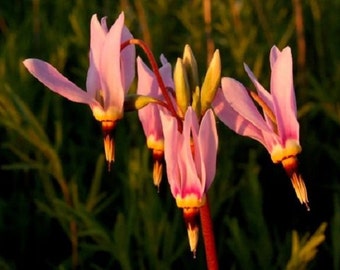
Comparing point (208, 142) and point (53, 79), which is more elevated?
point (53, 79)

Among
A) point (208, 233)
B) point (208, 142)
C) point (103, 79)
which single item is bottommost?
point (208, 233)

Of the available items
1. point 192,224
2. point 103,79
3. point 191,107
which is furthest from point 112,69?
point 192,224

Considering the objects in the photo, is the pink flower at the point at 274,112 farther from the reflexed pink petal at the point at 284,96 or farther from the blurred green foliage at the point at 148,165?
the blurred green foliage at the point at 148,165

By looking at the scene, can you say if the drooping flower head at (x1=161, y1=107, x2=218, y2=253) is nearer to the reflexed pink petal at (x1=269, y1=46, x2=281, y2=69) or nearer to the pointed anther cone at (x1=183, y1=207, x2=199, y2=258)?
the pointed anther cone at (x1=183, y1=207, x2=199, y2=258)

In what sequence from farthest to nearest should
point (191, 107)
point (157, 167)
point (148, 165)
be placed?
point (148, 165) < point (157, 167) < point (191, 107)

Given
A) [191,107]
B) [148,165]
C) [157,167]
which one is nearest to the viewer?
[191,107]

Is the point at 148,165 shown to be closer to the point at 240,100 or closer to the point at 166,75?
the point at 166,75

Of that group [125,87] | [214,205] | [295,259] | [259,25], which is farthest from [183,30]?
[125,87]

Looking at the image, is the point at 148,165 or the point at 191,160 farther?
the point at 148,165
